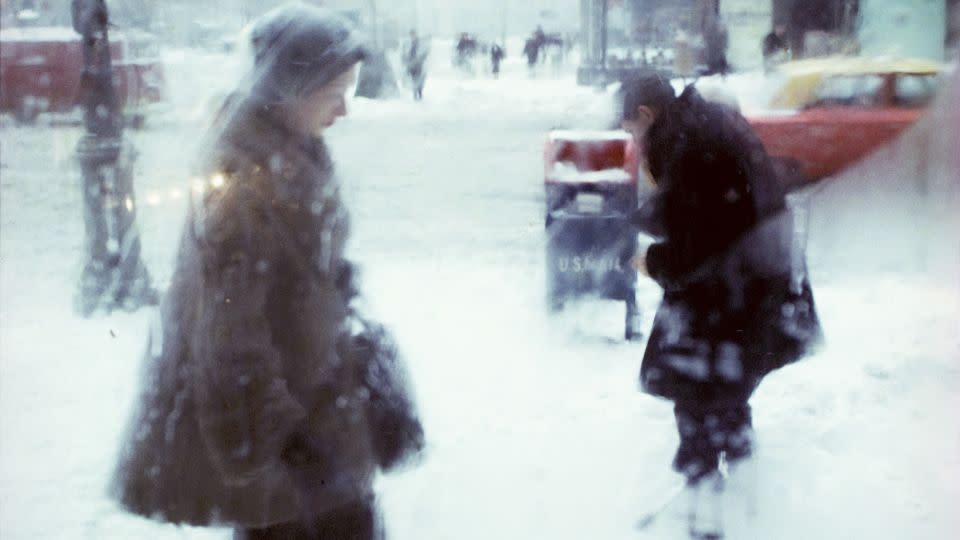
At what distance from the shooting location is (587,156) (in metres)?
6.54

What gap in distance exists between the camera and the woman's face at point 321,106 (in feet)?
6.71

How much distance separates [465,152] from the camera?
15719mm

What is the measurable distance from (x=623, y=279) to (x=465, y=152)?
9.74 m

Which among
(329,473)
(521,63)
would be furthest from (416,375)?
(521,63)

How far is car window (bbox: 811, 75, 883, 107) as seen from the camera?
32.7 ft

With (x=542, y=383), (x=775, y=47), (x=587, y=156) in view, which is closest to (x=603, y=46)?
(x=775, y=47)

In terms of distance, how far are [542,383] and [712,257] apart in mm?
2230

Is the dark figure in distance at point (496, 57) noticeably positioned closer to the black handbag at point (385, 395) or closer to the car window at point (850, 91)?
the car window at point (850, 91)

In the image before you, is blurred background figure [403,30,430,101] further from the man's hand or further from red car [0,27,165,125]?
the man's hand

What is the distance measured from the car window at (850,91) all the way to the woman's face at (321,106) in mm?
8760

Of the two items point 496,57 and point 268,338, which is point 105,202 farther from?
point 496,57

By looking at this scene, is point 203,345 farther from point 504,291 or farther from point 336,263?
point 504,291

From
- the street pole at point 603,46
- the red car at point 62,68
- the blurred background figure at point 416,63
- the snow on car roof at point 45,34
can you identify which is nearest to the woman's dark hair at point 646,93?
the red car at point 62,68

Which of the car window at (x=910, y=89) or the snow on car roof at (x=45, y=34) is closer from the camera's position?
the car window at (x=910, y=89)
